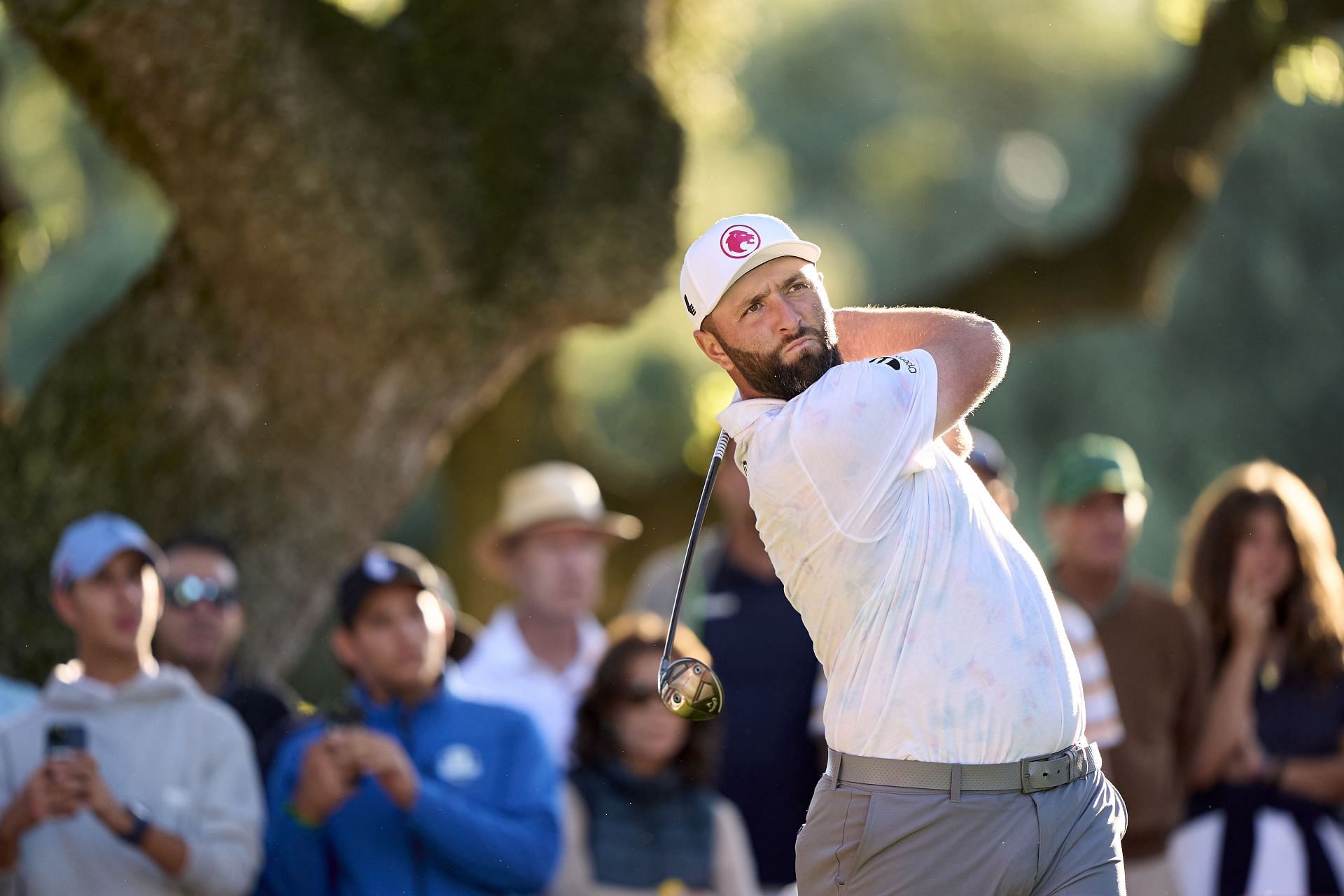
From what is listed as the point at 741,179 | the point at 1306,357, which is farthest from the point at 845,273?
the point at 1306,357

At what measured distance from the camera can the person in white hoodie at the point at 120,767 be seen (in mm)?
5012

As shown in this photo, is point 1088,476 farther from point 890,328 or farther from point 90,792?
point 90,792

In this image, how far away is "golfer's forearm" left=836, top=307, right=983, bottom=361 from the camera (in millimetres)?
3639

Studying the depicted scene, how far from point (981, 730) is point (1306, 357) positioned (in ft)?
48.7

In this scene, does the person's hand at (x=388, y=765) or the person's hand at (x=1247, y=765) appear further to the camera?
the person's hand at (x=1247, y=765)

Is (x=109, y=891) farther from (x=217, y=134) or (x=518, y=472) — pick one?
(x=518, y=472)

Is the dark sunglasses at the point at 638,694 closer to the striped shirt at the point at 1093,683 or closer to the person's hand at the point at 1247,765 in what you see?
the striped shirt at the point at 1093,683

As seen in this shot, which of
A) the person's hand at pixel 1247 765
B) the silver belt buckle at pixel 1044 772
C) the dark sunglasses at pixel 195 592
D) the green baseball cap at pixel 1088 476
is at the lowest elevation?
the dark sunglasses at pixel 195 592

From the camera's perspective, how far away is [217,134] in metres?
6.27

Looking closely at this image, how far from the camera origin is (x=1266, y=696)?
21.1 feet

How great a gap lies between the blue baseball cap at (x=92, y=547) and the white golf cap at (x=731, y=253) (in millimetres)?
2735

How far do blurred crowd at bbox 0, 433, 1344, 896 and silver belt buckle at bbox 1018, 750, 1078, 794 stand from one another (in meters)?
2.24

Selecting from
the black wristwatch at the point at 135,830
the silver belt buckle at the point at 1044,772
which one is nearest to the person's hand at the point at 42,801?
the black wristwatch at the point at 135,830

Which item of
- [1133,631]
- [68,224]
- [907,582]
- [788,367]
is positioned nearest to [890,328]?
[788,367]
